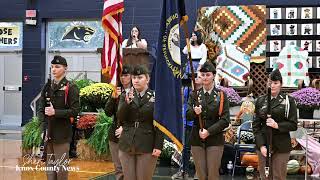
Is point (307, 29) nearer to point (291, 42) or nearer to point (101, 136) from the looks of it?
point (291, 42)

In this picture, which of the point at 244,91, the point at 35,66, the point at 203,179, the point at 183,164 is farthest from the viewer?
the point at 35,66

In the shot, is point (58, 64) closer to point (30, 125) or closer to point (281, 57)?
point (30, 125)

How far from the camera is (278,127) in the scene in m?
6.28

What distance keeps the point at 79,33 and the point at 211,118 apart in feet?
35.0

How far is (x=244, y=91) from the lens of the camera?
13039mm

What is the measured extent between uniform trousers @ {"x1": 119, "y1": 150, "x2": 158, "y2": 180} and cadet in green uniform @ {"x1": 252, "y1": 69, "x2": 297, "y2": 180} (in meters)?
1.31

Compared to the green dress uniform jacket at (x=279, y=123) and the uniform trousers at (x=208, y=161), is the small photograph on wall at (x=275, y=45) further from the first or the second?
the uniform trousers at (x=208, y=161)

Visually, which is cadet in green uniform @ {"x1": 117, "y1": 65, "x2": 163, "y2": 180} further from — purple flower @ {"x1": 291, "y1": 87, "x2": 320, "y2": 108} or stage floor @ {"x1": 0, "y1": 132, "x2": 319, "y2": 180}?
purple flower @ {"x1": 291, "y1": 87, "x2": 320, "y2": 108}

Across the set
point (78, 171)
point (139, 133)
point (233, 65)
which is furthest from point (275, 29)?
point (139, 133)

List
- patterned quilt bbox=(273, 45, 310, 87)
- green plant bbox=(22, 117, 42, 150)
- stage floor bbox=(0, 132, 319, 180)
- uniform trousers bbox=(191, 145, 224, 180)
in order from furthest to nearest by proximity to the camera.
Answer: patterned quilt bbox=(273, 45, 310, 87), green plant bbox=(22, 117, 42, 150), stage floor bbox=(0, 132, 319, 180), uniform trousers bbox=(191, 145, 224, 180)

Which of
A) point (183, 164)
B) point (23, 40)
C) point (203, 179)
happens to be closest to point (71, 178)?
point (183, 164)

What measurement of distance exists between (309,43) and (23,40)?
817 cm

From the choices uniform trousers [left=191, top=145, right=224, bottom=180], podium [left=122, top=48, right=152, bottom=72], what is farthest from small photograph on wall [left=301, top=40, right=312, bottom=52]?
uniform trousers [left=191, top=145, right=224, bottom=180]

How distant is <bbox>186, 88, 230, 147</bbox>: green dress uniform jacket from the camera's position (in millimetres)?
6301
